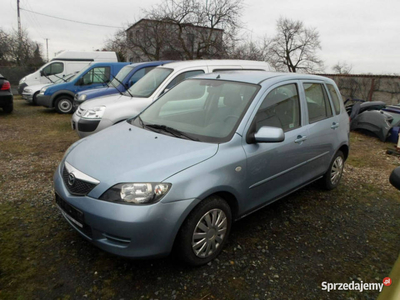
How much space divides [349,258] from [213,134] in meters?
1.84

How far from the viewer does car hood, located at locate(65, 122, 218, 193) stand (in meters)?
2.30

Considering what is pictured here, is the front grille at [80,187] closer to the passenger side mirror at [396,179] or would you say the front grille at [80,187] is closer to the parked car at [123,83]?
the passenger side mirror at [396,179]

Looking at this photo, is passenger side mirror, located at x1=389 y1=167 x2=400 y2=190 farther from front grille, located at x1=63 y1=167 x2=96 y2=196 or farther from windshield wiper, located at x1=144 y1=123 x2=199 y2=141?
front grille, located at x1=63 y1=167 x2=96 y2=196

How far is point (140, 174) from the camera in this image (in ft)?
7.52

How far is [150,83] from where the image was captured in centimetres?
625

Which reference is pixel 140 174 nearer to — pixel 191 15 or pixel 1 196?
pixel 1 196

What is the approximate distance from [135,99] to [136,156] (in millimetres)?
3530

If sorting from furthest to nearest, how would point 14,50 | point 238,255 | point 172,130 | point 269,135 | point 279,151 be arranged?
point 14,50 → point 279,151 → point 172,130 → point 238,255 → point 269,135

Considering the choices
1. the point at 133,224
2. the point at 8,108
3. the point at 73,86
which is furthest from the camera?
the point at 73,86

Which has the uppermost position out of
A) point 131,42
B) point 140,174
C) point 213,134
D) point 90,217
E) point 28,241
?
point 131,42

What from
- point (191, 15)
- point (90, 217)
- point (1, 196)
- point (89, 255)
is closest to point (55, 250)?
point (89, 255)

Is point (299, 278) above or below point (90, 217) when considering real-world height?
below

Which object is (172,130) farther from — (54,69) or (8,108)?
(54,69)

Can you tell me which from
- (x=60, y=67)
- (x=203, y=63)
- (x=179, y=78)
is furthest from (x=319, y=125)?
(x=60, y=67)
